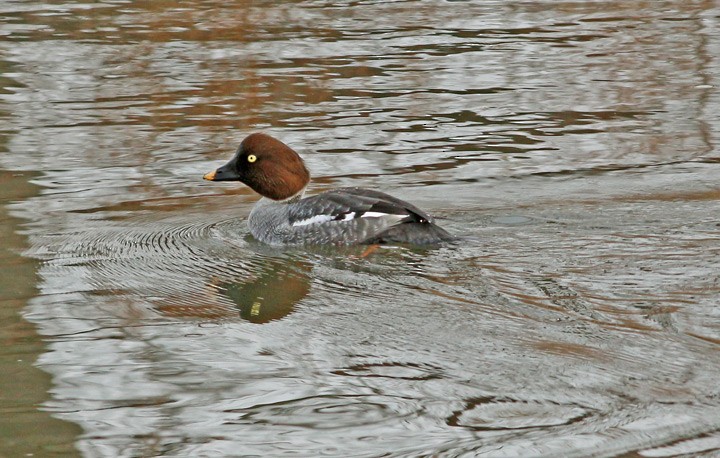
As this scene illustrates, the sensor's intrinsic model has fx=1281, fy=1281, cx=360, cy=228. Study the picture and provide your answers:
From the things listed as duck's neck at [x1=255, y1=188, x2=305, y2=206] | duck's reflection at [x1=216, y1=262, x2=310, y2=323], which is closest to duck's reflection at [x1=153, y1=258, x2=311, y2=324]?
duck's reflection at [x1=216, y1=262, x2=310, y2=323]

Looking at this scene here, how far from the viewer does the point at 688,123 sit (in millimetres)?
11055

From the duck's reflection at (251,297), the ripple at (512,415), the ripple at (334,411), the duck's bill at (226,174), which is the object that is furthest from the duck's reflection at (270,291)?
the ripple at (512,415)

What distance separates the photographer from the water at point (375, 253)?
17.9 ft

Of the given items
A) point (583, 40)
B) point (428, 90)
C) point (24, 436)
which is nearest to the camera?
point (24, 436)

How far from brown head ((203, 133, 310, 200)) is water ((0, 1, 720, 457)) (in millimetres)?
382

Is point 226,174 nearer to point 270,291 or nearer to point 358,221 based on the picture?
point 358,221

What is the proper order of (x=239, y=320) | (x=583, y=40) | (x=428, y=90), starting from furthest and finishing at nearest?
(x=583, y=40), (x=428, y=90), (x=239, y=320)

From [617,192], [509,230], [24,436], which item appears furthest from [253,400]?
[617,192]

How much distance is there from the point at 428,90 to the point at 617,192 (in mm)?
3606

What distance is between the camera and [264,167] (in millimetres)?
8977

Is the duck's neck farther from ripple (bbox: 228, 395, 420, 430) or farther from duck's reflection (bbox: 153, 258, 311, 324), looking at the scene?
ripple (bbox: 228, 395, 420, 430)

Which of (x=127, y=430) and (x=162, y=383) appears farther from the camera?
(x=162, y=383)

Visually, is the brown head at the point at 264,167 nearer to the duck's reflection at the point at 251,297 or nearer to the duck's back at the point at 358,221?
the duck's back at the point at 358,221

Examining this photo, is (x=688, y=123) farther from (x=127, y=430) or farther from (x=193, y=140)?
(x=127, y=430)
